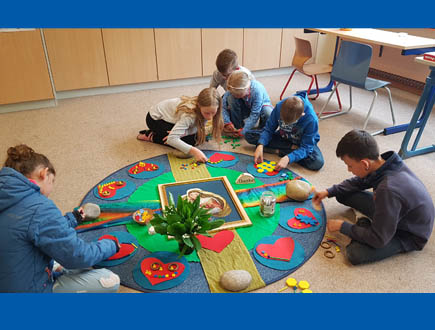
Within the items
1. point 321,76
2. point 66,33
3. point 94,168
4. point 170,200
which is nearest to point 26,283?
point 170,200

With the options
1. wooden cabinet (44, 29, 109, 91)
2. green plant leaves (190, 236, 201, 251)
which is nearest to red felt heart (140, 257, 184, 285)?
green plant leaves (190, 236, 201, 251)

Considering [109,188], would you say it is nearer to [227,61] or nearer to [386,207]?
[227,61]

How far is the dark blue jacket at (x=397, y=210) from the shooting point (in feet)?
5.73

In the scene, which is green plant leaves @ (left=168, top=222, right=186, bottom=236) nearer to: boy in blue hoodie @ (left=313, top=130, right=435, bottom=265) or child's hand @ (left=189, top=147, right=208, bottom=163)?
boy in blue hoodie @ (left=313, top=130, right=435, bottom=265)

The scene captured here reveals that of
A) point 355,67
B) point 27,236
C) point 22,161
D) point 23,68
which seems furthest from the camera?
point 23,68

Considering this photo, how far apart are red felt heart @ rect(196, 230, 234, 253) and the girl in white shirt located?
2.73 feet

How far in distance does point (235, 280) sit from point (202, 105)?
134cm

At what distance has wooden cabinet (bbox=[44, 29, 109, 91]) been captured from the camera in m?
3.87

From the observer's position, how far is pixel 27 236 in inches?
53.3

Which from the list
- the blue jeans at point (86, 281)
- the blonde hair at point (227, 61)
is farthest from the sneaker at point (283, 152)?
A: the blue jeans at point (86, 281)

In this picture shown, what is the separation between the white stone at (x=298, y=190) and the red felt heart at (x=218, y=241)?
523 millimetres

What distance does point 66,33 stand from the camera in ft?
12.6

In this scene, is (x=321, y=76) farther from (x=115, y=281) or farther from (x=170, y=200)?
(x=115, y=281)

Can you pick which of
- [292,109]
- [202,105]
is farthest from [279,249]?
[202,105]
